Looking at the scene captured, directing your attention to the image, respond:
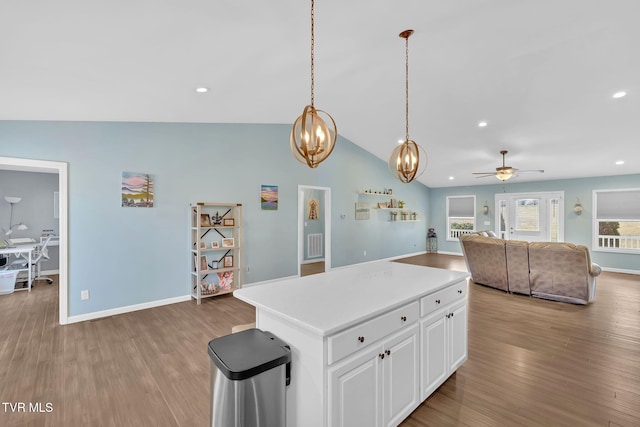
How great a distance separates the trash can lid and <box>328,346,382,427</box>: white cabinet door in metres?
0.26

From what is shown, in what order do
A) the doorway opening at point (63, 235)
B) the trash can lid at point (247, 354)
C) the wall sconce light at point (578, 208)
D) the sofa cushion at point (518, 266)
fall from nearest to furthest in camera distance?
the trash can lid at point (247, 354) < the doorway opening at point (63, 235) < the sofa cushion at point (518, 266) < the wall sconce light at point (578, 208)

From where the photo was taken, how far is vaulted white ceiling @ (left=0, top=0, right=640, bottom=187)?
2.02 meters

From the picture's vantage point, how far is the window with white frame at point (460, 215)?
908 cm

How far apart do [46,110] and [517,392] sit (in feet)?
17.2

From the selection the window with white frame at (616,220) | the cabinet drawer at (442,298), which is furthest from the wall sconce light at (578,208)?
the cabinet drawer at (442,298)

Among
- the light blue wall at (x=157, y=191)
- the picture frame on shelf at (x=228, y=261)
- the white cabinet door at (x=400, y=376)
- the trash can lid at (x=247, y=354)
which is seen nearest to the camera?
the trash can lid at (x=247, y=354)

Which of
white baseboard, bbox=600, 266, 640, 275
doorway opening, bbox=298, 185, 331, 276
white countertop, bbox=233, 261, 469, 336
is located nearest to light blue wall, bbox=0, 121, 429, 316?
doorway opening, bbox=298, 185, 331, 276

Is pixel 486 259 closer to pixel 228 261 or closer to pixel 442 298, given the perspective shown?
pixel 442 298

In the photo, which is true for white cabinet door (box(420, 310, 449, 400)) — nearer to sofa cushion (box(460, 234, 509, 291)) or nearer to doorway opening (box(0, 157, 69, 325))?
sofa cushion (box(460, 234, 509, 291))

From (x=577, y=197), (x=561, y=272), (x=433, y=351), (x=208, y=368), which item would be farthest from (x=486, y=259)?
(x=208, y=368)

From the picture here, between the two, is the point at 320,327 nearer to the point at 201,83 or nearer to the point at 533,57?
the point at 201,83

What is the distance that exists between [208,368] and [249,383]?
5.16ft

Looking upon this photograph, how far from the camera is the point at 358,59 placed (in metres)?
3.21

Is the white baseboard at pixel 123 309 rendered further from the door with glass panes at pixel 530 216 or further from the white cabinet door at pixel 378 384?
the door with glass panes at pixel 530 216
